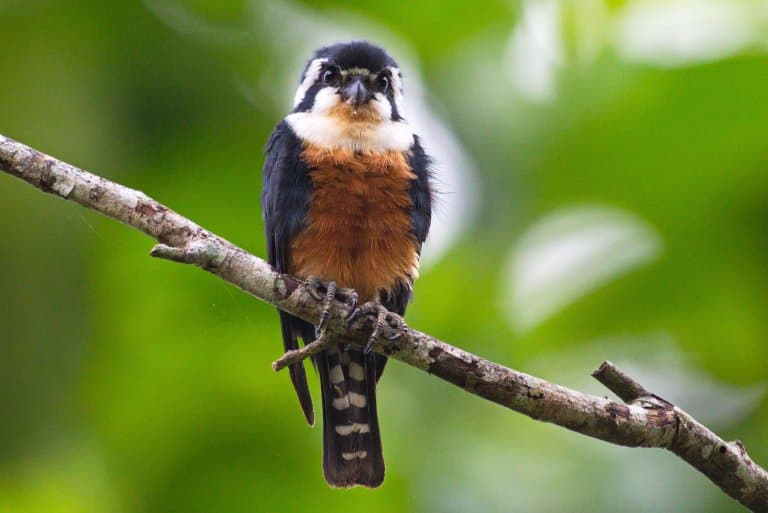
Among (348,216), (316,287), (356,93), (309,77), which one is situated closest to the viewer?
(316,287)

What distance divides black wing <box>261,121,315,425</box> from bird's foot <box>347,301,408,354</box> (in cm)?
54

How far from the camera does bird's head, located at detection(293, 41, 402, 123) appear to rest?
4461mm

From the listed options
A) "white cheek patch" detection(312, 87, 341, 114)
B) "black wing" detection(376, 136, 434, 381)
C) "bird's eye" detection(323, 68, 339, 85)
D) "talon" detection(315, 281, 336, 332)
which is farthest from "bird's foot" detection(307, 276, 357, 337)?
"bird's eye" detection(323, 68, 339, 85)

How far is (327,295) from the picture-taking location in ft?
12.1

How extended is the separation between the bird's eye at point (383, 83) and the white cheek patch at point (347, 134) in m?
0.19

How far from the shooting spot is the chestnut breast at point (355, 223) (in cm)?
412

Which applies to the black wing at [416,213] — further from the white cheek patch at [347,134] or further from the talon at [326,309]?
the talon at [326,309]

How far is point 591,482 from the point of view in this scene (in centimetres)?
421

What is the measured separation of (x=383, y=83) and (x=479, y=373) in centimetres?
171

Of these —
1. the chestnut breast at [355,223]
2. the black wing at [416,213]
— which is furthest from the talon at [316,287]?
the black wing at [416,213]

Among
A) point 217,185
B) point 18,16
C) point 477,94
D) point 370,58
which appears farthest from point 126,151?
point 477,94

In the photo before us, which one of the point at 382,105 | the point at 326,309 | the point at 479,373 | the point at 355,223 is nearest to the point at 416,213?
the point at 355,223

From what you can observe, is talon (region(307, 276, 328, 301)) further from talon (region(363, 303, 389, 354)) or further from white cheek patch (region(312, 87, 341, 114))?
white cheek patch (region(312, 87, 341, 114))

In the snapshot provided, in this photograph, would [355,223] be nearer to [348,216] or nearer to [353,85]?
[348,216]
